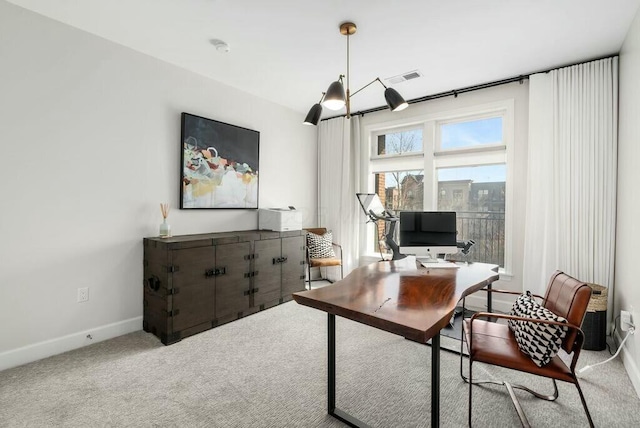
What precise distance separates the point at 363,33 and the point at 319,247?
9.03 ft

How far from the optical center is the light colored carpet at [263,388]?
1747 mm

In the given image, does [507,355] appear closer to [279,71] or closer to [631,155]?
[631,155]

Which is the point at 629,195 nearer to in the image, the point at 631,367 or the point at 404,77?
the point at 631,367

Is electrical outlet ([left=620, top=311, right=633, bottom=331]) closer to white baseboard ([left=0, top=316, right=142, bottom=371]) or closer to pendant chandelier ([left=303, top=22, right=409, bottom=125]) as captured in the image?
pendant chandelier ([left=303, top=22, right=409, bottom=125])

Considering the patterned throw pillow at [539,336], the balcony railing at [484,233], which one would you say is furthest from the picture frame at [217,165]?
the patterned throw pillow at [539,336]

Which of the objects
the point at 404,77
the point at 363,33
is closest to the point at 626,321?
the point at 404,77

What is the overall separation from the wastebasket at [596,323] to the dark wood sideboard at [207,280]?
3.02 m

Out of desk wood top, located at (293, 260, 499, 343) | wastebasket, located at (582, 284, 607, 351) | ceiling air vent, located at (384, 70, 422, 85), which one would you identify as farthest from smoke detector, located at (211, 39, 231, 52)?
wastebasket, located at (582, 284, 607, 351)

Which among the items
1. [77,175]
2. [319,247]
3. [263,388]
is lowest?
[263,388]

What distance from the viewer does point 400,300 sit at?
1711 mm

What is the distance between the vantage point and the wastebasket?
8.39 ft

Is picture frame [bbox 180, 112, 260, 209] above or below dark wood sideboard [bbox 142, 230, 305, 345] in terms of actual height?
above

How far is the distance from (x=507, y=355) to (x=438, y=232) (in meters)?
1.32

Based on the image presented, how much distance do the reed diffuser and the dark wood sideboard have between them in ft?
0.30
